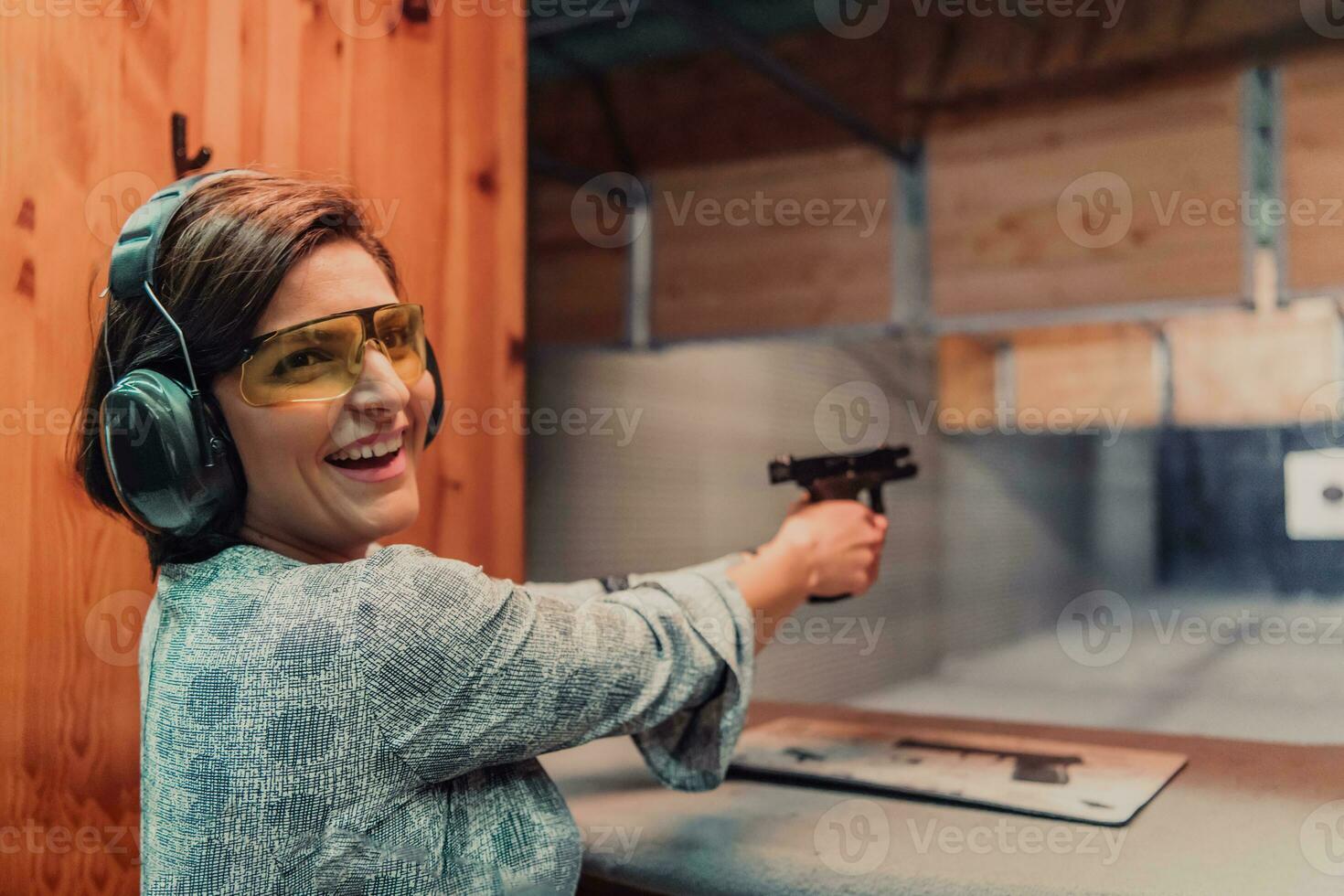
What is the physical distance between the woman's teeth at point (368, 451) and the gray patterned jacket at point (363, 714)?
0.30 feet

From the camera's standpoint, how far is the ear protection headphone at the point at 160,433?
71 cm

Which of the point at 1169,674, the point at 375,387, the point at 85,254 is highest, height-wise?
the point at 85,254

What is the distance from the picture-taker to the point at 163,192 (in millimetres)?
771

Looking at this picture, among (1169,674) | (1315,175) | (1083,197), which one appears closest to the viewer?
(1315,175)

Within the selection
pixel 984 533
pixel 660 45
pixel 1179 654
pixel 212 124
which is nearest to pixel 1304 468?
pixel 1179 654

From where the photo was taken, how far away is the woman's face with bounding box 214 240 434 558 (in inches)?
30.2

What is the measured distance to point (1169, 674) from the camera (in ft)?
10.3

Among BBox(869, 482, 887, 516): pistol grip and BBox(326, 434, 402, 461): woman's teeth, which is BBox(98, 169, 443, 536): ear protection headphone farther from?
BBox(869, 482, 887, 516): pistol grip

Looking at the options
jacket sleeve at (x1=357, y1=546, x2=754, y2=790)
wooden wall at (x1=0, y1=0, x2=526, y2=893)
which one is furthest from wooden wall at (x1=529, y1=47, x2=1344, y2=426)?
jacket sleeve at (x1=357, y1=546, x2=754, y2=790)

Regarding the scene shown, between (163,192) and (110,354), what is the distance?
0.13m

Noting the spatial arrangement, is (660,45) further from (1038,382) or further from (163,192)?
(163,192)

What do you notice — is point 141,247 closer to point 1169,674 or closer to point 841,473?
point 841,473

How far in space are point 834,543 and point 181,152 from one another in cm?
Result: 76

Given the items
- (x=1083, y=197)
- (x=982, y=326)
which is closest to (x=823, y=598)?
(x=982, y=326)
